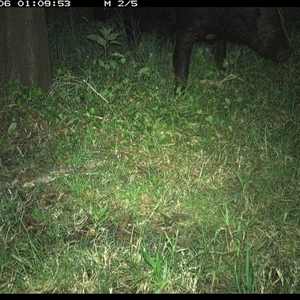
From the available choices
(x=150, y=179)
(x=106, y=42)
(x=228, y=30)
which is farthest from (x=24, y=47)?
(x=228, y=30)

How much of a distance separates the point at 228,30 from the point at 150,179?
1881 mm

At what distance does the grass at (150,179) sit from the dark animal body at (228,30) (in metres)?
0.16

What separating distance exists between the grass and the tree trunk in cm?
15

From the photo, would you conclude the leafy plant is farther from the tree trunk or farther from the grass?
the tree trunk

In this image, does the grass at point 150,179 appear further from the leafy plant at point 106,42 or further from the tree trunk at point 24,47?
the tree trunk at point 24,47

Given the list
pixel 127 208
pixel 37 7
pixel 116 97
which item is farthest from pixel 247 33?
pixel 127 208

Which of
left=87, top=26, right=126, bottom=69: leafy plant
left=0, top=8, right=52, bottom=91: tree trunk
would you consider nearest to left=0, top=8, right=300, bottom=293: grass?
left=87, top=26, right=126, bottom=69: leafy plant

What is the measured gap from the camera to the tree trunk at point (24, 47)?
360 cm

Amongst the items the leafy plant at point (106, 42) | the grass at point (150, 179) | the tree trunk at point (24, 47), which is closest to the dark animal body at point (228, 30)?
the grass at point (150, 179)

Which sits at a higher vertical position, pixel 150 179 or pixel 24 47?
pixel 24 47

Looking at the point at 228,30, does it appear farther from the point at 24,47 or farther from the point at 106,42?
the point at 24,47

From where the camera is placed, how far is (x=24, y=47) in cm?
363

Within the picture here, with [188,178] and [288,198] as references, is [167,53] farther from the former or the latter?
[288,198]

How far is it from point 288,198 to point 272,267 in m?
0.65
